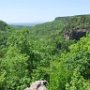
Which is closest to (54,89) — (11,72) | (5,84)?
(5,84)

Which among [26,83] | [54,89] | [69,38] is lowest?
[69,38]

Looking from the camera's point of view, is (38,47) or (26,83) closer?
(26,83)

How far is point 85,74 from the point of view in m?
49.9

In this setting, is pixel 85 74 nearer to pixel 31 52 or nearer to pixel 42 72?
pixel 42 72

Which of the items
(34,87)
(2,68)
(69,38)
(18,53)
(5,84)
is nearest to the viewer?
(34,87)

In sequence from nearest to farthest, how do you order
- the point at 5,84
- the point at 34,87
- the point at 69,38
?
the point at 34,87 → the point at 5,84 → the point at 69,38

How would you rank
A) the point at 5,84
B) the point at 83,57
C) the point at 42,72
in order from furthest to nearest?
1. the point at 42,72
2. the point at 83,57
3. the point at 5,84

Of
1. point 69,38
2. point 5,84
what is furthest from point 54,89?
point 69,38

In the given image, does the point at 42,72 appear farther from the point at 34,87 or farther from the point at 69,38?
the point at 69,38

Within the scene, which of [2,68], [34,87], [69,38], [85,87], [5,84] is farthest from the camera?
[69,38]

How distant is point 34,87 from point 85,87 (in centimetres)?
750

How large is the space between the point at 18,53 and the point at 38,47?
10.1 metres

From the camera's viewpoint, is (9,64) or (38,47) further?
(38,47)

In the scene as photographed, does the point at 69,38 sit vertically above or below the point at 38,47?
below
